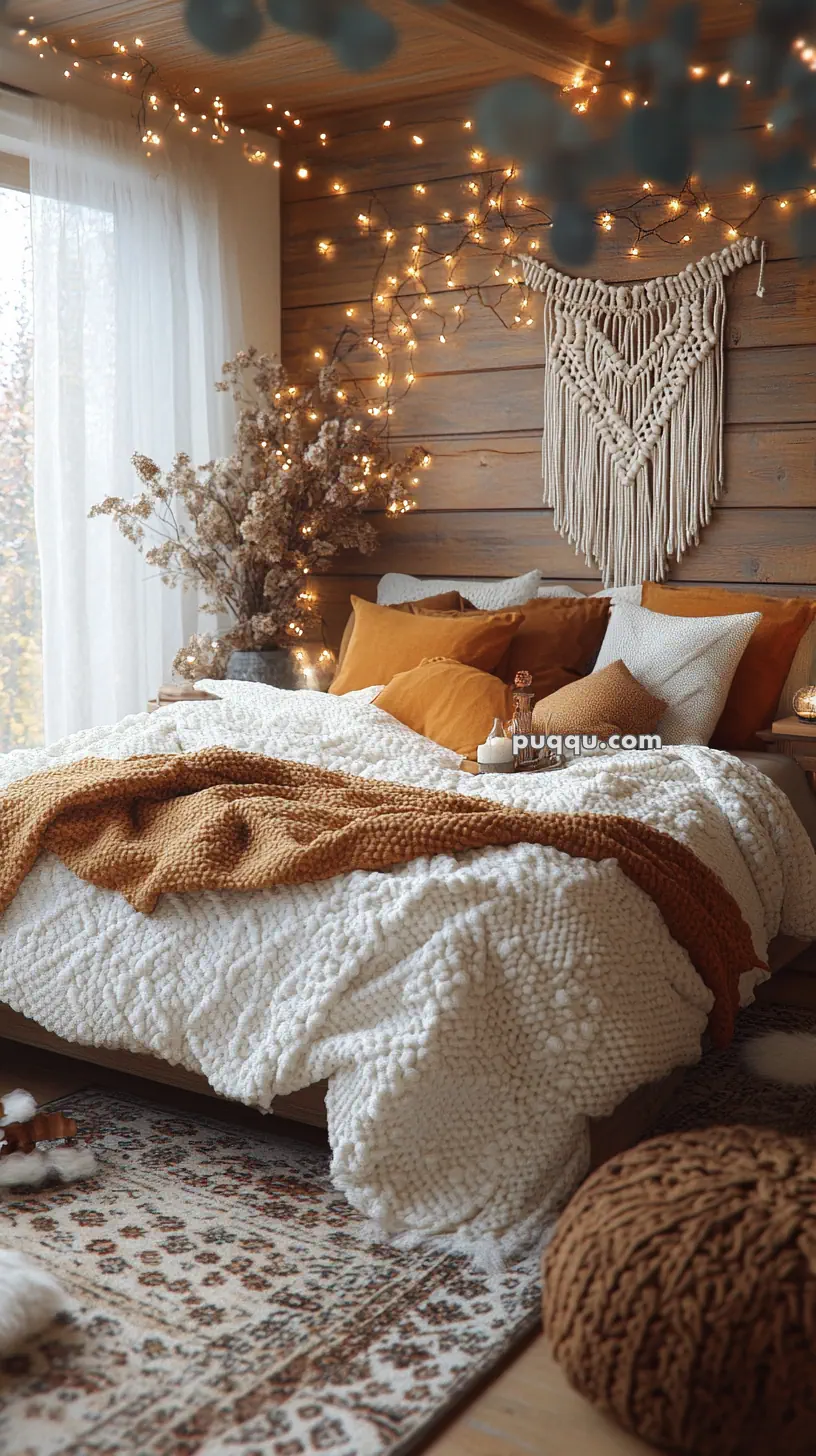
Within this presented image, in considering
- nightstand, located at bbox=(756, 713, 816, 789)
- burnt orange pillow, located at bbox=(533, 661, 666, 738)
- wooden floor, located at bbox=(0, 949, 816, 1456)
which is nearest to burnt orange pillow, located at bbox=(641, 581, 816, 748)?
nightstand, located at bbox=(756, 713, 816, 789)

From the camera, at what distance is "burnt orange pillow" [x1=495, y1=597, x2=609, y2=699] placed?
3660 mm

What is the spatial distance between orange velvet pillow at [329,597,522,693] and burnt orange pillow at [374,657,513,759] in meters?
0.22

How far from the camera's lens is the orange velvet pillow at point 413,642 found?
3594 millimetres

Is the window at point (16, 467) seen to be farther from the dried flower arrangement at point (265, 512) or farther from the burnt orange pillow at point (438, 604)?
the burnt orange pillow at point (438, 604)

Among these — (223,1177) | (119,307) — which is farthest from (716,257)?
(223,1177)

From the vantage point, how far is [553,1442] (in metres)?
1.61

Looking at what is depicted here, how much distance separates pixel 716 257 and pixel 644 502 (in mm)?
687

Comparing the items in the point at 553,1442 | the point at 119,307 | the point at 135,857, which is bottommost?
the point at 553,1442

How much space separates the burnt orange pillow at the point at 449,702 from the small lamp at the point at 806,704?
737mm

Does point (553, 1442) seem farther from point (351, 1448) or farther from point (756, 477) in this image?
point (756, 477)

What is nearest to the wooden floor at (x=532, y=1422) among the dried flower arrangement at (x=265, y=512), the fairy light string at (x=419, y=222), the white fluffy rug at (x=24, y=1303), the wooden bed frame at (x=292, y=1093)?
the wooden bed frame at (x=292, y=1093)

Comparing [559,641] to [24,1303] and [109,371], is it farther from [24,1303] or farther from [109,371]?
[24,1303]

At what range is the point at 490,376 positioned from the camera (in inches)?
169

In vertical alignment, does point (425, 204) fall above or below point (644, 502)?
above
